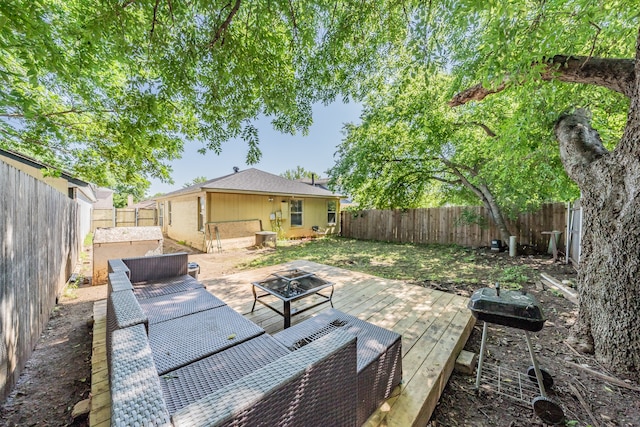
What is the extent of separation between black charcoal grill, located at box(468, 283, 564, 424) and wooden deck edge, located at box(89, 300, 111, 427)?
2.83 metres

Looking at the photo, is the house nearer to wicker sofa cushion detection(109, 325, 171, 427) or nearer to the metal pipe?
the metal pipe

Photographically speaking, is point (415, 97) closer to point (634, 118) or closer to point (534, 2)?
point (534, 2)

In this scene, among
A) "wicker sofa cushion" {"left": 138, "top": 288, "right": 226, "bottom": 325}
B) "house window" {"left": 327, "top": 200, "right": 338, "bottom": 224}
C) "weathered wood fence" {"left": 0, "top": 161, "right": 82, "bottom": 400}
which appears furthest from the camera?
"house window" {"left": 327, "top": 200, "right": 338, "bottom": 224}

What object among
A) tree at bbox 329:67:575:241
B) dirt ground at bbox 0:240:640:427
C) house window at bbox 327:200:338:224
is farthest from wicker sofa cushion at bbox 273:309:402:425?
house window at bbox 327:200:338:224

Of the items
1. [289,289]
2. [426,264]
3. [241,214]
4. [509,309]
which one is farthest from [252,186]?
[509,309]

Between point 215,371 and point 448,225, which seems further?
point 448,225

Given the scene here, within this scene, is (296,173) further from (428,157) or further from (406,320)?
(406,320)

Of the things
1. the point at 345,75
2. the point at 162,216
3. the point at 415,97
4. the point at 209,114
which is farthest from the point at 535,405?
the point at 162,216

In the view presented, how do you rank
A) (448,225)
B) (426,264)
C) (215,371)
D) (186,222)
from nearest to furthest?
(215,371) < (426,264) < (448,225) < (186,222)

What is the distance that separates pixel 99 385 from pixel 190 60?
331 cm

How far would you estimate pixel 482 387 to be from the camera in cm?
220

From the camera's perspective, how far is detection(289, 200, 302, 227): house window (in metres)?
12.3

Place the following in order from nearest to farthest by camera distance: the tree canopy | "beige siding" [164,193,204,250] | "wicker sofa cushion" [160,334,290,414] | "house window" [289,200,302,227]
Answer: "wicker sofa cushion" [160,334,290,414]
the tree canopy
"beige siding" [164,193,204,250]
"house window" [289,200,302,227]

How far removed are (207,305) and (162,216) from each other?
576 inches
